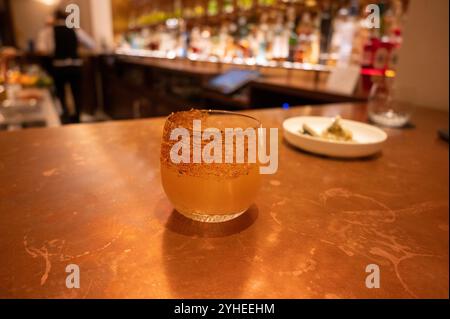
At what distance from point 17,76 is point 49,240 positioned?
4199 millimetres

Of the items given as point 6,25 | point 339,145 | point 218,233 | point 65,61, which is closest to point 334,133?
point 339,145

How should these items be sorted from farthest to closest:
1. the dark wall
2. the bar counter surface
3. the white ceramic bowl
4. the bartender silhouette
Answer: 1. the dark wall
2. the bartender silhouette
3. the white ceramic bowl
4. the bar counter surface

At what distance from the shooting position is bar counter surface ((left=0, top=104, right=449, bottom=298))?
37cm

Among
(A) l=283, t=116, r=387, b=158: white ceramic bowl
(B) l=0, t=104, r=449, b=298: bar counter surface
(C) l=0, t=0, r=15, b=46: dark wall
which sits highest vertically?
(C) l=0, t=0, r=15, b=46: dark wall

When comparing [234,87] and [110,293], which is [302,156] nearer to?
[110,293]

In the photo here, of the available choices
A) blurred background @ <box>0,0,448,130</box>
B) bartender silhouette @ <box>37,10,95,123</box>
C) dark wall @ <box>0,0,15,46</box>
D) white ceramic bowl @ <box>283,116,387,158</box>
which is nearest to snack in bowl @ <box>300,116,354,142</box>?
white ceramic bowl @ <box>283,116,387,158</box>

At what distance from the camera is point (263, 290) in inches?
14.5

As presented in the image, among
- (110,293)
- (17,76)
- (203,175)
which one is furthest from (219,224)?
(17,76)

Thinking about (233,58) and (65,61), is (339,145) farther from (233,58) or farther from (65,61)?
(65,61)

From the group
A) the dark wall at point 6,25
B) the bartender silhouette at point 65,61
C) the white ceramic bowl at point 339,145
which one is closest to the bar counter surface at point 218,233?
the white ceramic bowl at point 339,145

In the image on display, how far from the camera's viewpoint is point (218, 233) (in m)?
0.47

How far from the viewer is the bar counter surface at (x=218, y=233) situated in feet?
1.23

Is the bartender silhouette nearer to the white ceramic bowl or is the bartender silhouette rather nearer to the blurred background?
the blurred background

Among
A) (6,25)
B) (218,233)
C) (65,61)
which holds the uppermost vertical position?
(6,25)
